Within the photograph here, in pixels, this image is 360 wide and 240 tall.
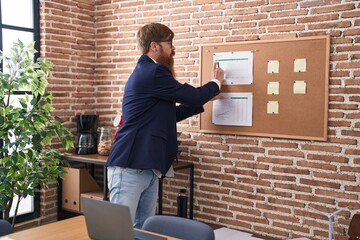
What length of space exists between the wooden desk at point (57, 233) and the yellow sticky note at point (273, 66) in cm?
205

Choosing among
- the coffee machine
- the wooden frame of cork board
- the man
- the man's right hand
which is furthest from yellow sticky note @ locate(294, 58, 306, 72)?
the coffee machine

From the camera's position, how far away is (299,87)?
3.47 metres

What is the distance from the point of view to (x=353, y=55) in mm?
→ 3244

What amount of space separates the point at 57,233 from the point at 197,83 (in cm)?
229

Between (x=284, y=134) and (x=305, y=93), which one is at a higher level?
(x=305, y=93)

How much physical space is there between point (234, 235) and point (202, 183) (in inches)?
23.0

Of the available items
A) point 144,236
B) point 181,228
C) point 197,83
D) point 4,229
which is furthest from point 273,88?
point 4,229

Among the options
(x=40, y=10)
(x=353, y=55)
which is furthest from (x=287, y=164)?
(x=40, y=10)

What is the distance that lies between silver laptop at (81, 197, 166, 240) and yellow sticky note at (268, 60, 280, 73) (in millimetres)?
2107

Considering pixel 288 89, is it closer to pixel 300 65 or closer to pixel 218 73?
pixel 300 65

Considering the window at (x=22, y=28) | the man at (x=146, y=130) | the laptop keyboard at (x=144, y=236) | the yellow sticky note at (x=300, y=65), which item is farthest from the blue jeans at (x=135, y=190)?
the window at (x=22, y=28)

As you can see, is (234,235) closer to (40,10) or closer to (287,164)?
(287,164)

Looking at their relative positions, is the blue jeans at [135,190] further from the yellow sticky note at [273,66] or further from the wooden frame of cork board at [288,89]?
A: the yellow sticky note at [273,66]

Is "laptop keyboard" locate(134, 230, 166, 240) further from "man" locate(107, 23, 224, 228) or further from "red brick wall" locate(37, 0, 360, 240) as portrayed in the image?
"red brick wall" locate(37, 0, 360, 240)
